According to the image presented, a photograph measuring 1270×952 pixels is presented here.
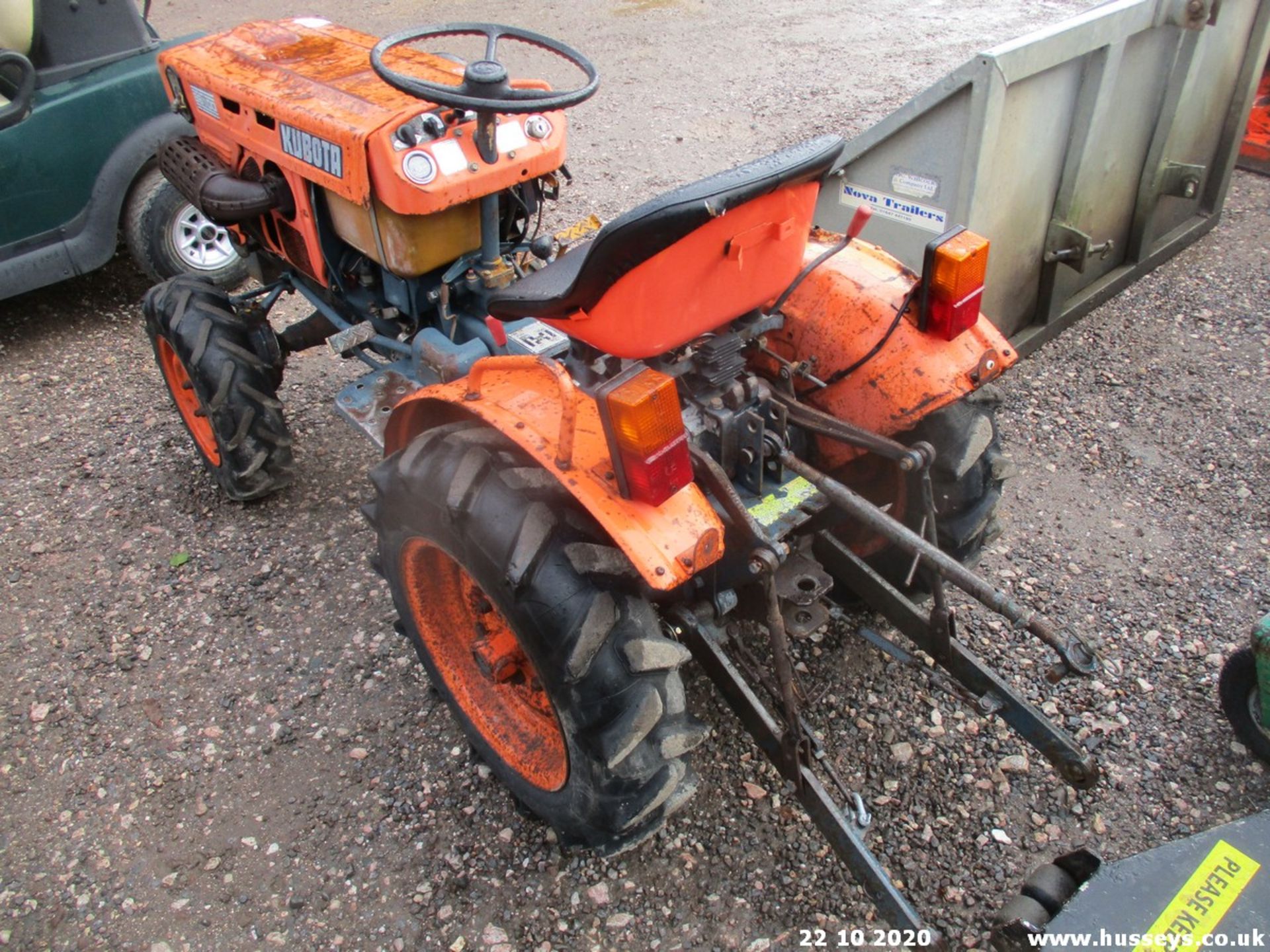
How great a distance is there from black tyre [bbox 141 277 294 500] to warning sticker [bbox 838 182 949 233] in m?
2.13

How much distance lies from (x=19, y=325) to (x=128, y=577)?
7.24 feet

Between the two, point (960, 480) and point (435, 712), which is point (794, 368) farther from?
point (435, 712)

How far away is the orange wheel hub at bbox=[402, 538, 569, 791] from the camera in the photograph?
80.7 inches

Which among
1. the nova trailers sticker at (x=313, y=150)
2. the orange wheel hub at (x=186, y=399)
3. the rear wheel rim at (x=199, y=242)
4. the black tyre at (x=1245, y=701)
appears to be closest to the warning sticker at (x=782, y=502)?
the black tyre at (x=1245, y=701)

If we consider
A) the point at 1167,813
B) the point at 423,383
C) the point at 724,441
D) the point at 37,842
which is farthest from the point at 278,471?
the point at 1167,813

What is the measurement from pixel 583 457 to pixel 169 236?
3387mm

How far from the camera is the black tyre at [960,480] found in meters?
1.99

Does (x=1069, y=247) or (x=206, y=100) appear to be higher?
(x=206, y=100)

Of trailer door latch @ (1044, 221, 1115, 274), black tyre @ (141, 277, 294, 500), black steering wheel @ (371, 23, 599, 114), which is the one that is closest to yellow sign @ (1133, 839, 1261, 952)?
black steering wheel @ (371, 23, 599, 114)

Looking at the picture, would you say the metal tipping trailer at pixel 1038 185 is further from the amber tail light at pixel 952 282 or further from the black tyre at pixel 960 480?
the amber tail light at pixel 952 282

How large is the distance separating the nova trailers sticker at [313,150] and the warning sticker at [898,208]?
1.85 meters

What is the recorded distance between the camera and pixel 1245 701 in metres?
2.17

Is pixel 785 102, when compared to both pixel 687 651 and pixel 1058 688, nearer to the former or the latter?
pixel 1058 688

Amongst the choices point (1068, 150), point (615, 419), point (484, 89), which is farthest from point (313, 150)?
point (1068, 150)
